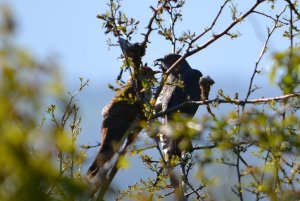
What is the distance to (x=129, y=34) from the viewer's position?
5668 millimetres

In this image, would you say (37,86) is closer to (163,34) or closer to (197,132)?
(197,132)

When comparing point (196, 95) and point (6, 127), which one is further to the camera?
point (196, 95)

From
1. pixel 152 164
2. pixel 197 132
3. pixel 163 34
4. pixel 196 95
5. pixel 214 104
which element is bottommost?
pixel 197 132

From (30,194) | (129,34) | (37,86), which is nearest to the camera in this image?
(30,194)

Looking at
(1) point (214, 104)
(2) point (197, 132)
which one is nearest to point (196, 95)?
(1) point (214, 104)

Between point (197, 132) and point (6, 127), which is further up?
point (197, 132)

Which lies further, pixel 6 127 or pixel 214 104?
pixel 214 104

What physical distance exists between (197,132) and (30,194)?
44.8 inches

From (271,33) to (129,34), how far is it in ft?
4.01

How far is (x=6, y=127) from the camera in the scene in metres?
1.07

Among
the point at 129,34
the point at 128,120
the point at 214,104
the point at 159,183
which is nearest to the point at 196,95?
the point at 128,120

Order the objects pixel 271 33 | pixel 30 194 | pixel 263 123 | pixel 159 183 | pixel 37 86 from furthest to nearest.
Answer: pixel 159 183, pixel 271 33, pixel 263 123, pixel 37 86, pixel 30 194

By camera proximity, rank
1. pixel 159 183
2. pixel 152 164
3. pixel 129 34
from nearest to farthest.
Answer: pixel 129 34 → pixel 159 183 → pixel 152 164

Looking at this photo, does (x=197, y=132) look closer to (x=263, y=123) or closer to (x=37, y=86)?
(x=263, y=123)
